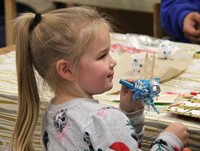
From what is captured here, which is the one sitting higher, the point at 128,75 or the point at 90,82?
the point at 90,82

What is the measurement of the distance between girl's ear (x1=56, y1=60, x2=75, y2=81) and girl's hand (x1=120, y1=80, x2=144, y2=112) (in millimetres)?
176

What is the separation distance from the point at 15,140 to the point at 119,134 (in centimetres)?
34

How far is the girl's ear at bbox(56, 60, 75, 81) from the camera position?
3.86ft

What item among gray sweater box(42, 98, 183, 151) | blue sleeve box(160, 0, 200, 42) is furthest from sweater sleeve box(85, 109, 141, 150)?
blue sleeve box(160, 0, 200, 42)

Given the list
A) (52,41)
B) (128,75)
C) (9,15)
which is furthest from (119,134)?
(9,15)

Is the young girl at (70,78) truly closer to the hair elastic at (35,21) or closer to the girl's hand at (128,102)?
the hair elastic at (35,21)

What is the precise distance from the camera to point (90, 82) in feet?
3.90

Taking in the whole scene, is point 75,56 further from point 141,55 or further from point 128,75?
point 141,55

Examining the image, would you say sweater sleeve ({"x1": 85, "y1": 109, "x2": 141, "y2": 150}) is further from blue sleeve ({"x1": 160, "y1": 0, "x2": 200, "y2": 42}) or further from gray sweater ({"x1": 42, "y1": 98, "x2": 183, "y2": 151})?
blue sleeve ({"x1": 160, "y1": 0, "x2": 200, "y2": 42})

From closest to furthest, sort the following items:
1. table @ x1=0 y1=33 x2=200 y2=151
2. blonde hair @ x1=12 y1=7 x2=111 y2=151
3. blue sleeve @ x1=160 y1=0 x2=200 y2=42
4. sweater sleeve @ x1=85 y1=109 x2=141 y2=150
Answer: sweater sleeve @ x1=85 y1=109 x2=141 y2=150 < blonde hair @ x1=12 y1=7 x2=111 y2=151 < table @ x1=0 y1=33 x2=200 y2=151 < blue sleeve @ x1=160 y1=0 x2=200 y2=42

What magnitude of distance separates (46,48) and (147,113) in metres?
0.36

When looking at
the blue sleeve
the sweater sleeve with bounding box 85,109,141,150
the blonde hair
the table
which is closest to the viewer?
the sweater sleeve with bounding box 85,109,141,150

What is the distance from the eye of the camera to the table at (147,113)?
4.22 feet

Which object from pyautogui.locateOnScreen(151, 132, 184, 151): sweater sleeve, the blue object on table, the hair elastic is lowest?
pyautogui.locateOnScreen(151, 132, 184, 151): sweater sleeve
